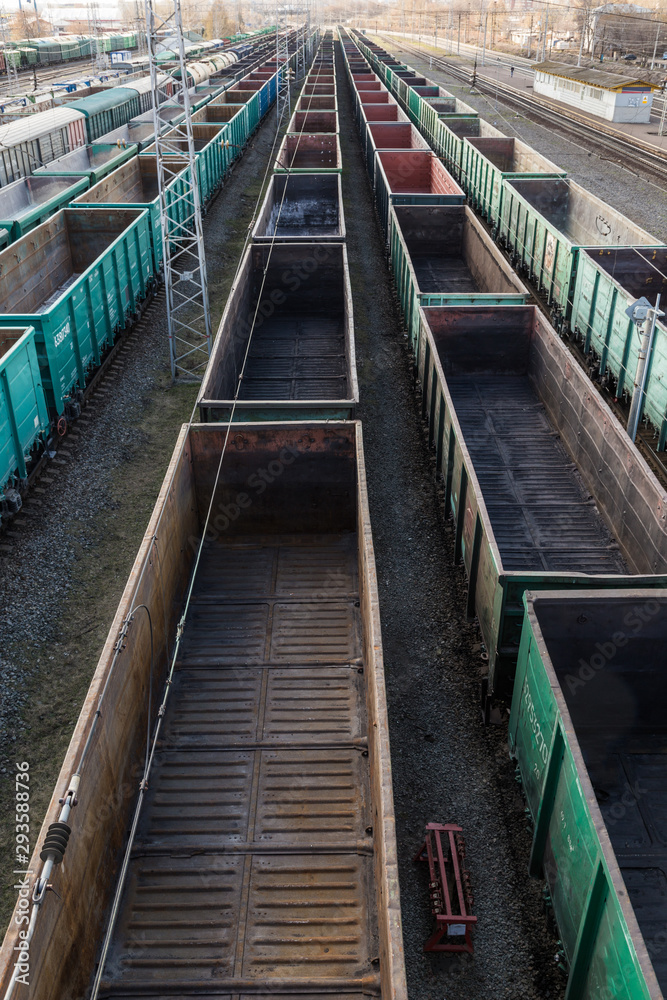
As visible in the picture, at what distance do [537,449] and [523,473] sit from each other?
2.59 ft

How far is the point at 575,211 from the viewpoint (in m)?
21.0

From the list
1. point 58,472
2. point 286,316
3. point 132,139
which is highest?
point 132,139

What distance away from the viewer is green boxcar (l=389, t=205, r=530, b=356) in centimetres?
1620

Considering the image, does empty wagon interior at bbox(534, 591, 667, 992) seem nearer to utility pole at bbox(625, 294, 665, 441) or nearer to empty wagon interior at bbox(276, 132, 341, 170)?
utility pole at bbox(625, 294, 665, 441)

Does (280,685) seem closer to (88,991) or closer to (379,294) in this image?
(88,991)

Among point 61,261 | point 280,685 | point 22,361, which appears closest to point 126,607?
point 280,685

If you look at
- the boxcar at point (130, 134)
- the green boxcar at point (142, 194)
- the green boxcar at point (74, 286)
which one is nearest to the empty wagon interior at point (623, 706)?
the green boxcar at point (74, 286)

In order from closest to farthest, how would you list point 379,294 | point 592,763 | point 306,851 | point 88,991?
1. point 88,991
2. point 306,851
3. point 592,763
4. point 379,294

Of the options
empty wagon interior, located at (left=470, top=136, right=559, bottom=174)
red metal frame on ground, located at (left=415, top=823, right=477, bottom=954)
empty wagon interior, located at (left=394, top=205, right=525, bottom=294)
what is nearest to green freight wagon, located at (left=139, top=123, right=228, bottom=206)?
empty wagon interior, located at (left=394, top=205, right=525, bottom=294)

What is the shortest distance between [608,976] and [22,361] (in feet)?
34.8

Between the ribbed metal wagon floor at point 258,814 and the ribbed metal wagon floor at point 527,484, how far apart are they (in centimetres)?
262

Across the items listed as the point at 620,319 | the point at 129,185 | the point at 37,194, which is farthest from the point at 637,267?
the point at 37,194

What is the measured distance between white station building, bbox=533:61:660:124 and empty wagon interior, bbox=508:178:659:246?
34.6m

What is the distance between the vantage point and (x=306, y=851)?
601cm
